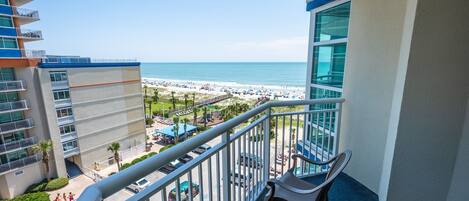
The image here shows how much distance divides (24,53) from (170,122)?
36.3 ft

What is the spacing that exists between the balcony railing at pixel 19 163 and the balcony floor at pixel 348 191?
13401 millimetres

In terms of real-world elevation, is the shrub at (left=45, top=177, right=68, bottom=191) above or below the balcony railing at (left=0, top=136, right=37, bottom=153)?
below

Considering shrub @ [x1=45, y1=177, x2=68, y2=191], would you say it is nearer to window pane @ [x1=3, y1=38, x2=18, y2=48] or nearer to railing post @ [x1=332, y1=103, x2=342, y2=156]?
window pane @ [x1=3, y1=38, x2=18, y2=48]

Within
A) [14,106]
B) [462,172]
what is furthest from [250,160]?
[14,106]

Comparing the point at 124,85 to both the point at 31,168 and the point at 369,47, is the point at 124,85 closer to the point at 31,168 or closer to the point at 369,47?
the point at 31,168

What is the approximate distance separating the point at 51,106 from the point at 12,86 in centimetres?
163

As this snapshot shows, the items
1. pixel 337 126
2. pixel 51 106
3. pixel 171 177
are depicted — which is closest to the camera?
pixel 171 177

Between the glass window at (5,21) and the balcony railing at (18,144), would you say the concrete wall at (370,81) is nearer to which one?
the glass window at (5,21)

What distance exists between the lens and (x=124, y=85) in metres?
13.1

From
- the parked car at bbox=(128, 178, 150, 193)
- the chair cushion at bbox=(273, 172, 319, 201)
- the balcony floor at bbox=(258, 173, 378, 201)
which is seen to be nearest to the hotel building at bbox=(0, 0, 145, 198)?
the parked car at bbox=(128, 178, 150, 193)

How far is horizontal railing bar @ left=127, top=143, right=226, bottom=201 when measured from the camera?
702mm

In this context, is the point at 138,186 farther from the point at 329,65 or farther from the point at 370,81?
the point at 329,65

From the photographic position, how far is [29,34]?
981cm

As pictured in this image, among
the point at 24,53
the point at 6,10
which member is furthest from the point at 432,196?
the point at 6,10
